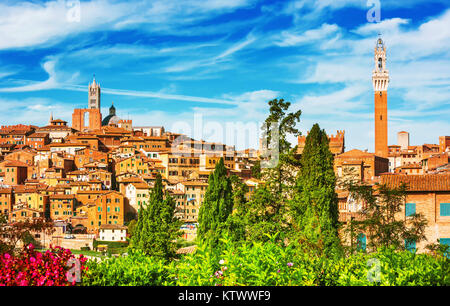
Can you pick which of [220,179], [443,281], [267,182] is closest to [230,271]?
[443,281]

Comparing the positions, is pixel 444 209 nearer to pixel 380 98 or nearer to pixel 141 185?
pixel 141 185

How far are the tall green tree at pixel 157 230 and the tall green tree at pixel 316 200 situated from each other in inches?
355

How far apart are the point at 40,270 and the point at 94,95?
100 m

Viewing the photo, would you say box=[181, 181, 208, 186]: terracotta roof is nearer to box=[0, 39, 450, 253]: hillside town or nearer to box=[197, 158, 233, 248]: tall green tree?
box=[0, 39, 450, 253]: hillside town

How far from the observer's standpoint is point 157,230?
22.8 meters

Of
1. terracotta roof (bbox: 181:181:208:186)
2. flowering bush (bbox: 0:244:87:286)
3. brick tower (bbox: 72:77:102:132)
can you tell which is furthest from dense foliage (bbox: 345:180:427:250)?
brick tower (bbox: 72:77:102:132)

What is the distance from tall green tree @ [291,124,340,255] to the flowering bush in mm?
6583

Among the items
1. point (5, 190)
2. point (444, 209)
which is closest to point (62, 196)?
point (5, 190)

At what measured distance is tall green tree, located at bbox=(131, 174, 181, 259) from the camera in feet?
71.4

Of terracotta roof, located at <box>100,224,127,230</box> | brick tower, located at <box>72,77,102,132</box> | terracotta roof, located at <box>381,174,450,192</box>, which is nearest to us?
terracotta roof, located at <box>381,174,450,192</box>

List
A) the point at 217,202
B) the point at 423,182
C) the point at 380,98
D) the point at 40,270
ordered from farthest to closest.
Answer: the point at 380,98, the point at 217,202, the point at 423,182, the point at 40,270

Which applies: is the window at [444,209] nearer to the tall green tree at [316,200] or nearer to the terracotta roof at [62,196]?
the tall green tree at [316,200]

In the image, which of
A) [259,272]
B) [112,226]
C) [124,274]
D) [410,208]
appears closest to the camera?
[259,272]
